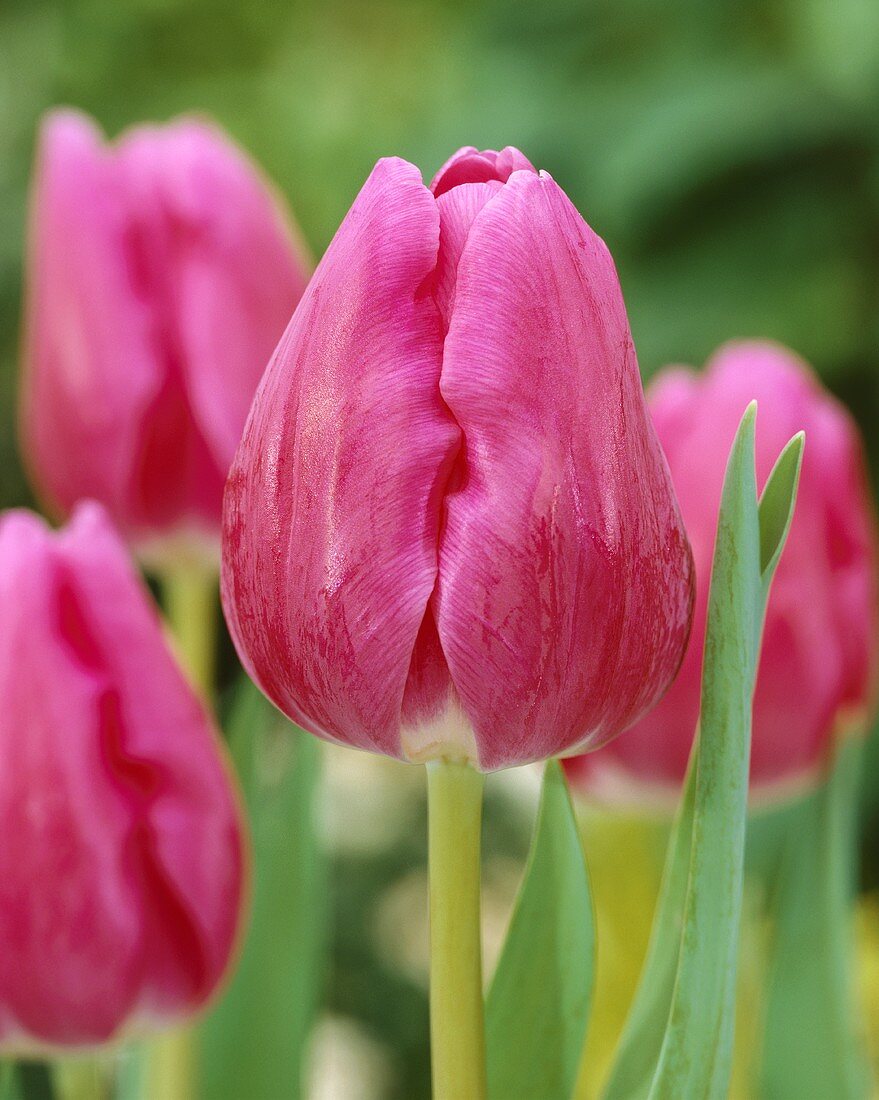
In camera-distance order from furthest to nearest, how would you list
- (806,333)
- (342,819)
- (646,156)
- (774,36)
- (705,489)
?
(774,36)
(806,333)
(646,156)
(342,819)
(705,489)

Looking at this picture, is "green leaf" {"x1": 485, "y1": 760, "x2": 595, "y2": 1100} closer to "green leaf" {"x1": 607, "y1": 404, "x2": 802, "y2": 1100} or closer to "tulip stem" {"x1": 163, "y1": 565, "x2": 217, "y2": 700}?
"green leaf" {"x1": 607, "y1": 404, "x2": 802, "y2": 1100}

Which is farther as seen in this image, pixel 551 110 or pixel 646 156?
pixel 551 110

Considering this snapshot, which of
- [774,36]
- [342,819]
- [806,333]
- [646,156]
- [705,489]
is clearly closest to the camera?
[705,489]

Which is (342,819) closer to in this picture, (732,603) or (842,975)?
(842,975)

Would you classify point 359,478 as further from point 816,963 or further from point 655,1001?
point 816,963

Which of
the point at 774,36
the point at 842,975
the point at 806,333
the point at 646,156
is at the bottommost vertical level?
the point at 842,975

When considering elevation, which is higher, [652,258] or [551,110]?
[551,110]

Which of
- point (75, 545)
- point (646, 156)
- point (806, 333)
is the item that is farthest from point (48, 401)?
point (806, 333)
